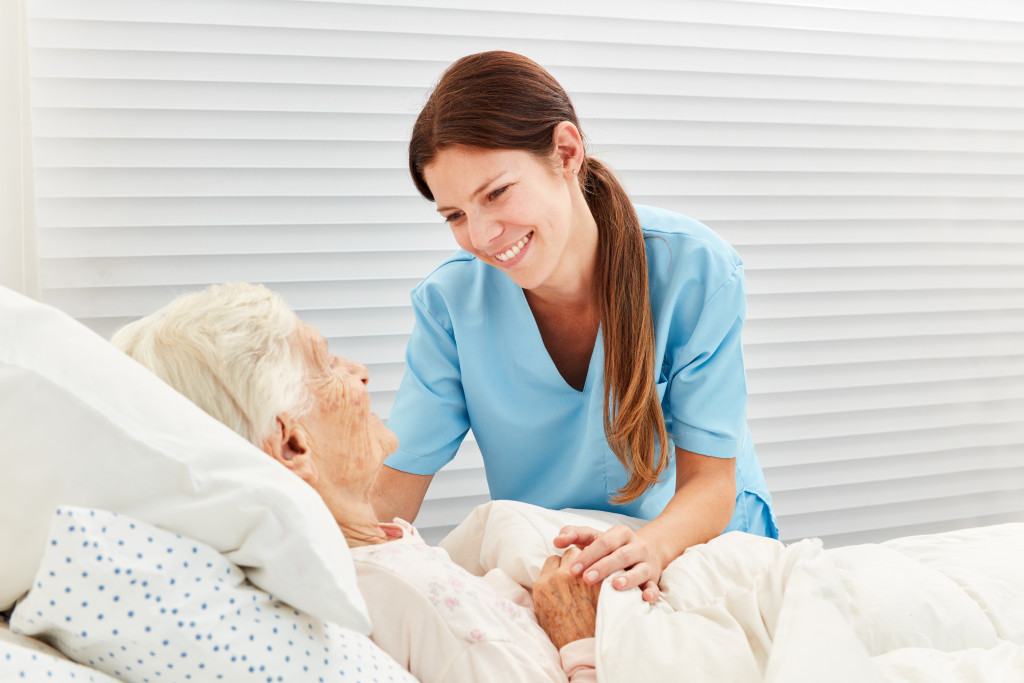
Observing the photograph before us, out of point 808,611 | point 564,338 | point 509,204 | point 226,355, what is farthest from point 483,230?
point 808,611

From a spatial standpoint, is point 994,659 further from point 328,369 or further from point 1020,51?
point 1020,51

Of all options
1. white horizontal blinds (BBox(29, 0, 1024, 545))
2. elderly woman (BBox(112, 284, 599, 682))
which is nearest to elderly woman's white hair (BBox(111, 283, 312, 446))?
elderly woman (BBox(112, 284, 599, 682))

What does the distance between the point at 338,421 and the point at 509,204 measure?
492 mm

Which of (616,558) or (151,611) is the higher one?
(151,611)

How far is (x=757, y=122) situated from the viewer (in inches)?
90.3

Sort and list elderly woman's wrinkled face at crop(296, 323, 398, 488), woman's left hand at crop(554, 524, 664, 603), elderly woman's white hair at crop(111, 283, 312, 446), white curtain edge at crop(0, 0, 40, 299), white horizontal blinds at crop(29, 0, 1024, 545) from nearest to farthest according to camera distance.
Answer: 1. elderly woman's white hair at crop(111, 283, 312, 446)
2. elderly woman's wrinkled face at crop(296, 323, 398, 488)
3. woman's left hand at crop(554, 524, 664, 603)
4. white curtain edge at crop(0, 0, 40, 299)
5. white horizontal blinds at crop(29, 0, 1024, 545)

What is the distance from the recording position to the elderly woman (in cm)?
87

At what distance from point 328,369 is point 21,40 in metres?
1.31

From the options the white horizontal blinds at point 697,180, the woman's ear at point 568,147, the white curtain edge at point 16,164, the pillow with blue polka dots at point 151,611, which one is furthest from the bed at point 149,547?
the white horizontal blinds at point 697,180

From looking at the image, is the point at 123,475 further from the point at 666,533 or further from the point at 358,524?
the point at 666,533

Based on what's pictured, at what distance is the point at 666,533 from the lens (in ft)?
4.19

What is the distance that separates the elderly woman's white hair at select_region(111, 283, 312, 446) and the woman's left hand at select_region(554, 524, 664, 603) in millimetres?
455

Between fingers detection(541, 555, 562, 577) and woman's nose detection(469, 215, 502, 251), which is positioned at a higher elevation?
woman's nose detection(469, 215, 502, 251)

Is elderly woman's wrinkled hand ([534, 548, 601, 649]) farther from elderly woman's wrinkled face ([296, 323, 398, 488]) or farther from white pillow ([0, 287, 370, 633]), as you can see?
white pillow ([0, 287, 370, 633])
